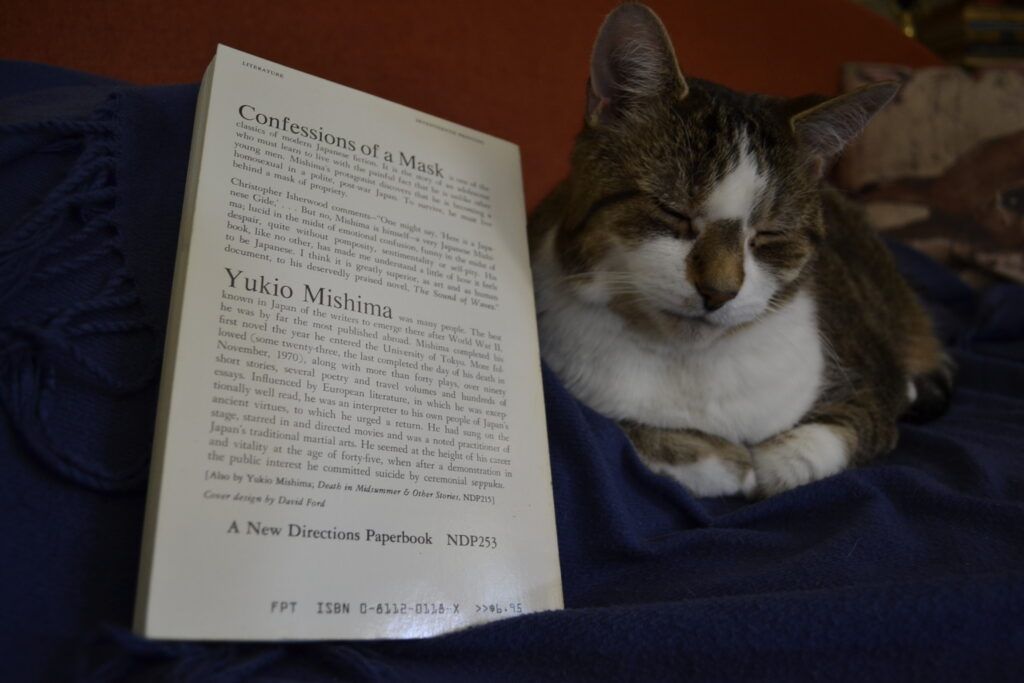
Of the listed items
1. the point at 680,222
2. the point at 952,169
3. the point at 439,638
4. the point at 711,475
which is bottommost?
the point at 439,638

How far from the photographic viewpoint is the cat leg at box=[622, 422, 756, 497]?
3.09 ft

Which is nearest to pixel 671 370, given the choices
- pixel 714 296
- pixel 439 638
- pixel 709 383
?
pixel 709 383

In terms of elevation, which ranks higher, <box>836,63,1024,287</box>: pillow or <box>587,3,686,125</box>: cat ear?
<box>836,63,1024,287</box>: pillow

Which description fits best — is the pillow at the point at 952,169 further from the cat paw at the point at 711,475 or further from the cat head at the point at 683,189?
the cat paw at the point at 711,475

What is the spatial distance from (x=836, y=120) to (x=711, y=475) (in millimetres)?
502

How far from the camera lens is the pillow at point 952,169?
168cm

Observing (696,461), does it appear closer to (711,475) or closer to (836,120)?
(711,475)

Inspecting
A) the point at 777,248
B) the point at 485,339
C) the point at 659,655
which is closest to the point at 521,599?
the point at 659,655

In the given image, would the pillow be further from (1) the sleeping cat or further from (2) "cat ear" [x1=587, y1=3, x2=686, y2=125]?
(2) "cat ear" [x1=587, y1=3, x2=686, y2=125]

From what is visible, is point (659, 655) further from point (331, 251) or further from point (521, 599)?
point (331, 251)

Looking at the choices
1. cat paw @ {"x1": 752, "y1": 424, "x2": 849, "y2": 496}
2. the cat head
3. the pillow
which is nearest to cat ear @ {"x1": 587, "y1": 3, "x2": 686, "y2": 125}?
the cat head

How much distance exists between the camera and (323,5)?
1.28m

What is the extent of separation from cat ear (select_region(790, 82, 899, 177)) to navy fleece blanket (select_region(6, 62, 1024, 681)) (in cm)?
44

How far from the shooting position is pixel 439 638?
Result: 0.63m
